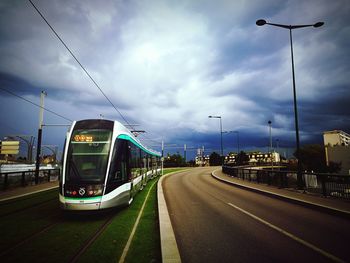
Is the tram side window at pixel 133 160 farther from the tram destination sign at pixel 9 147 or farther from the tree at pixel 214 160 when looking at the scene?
the tree at pixel 214 160

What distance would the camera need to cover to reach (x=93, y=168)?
326 inches

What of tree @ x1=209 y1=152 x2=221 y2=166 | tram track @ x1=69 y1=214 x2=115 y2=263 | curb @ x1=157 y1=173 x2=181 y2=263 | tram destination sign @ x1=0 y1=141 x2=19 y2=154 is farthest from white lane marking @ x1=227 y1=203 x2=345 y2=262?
tree @ x1=209 y1=152 x2=221 y2=166

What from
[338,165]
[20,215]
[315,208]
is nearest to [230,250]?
[315,208]

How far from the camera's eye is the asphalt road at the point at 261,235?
16.1 ft

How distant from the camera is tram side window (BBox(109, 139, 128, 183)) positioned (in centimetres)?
855

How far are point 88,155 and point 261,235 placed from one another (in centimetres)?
615

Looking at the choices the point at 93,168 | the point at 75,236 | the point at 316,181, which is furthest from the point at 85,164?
the point at 316,181

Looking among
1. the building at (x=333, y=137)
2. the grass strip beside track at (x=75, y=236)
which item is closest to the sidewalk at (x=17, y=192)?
the grass strip beside track at (x=75, y=236)

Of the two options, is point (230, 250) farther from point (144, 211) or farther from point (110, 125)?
point (110, 125)

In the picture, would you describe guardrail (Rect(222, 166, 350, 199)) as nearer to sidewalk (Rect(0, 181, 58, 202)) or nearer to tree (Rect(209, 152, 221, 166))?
sidewalk (Rect(0, 181, 58, 202))

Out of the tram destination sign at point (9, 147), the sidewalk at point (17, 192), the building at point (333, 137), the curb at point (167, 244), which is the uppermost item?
the building at point (333, 137)

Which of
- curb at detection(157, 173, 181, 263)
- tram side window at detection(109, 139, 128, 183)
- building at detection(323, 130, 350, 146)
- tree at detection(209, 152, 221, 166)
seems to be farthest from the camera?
tree at detection(209, 152, 221, 166)

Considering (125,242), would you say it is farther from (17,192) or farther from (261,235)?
(17,192)

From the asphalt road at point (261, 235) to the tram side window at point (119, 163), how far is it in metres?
2.51
